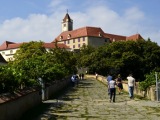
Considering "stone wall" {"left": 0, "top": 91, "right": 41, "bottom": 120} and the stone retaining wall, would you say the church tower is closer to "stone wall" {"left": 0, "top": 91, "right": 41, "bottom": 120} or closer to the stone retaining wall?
the stone retaining wall

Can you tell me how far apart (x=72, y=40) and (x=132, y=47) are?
8013cm

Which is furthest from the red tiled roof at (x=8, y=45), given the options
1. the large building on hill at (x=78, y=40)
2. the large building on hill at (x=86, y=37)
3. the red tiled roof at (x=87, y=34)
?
the red tiled roof at (x=87, y=34)

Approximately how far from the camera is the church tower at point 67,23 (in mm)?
181125

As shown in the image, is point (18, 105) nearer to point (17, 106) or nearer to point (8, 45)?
point (17, 106)

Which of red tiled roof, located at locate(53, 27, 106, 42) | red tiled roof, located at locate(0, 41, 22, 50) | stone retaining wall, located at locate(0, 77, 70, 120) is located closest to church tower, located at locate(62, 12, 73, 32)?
red tiled roof, located at locate(53, 27, 106, 42)

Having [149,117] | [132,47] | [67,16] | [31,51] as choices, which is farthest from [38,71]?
[67,16]

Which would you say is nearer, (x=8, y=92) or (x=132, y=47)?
(x=8, y=92)

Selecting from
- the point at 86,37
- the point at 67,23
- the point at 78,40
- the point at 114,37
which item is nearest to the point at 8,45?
the point at 78,40

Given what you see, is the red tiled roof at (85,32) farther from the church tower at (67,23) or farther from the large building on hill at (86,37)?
the church tower at (67,23)

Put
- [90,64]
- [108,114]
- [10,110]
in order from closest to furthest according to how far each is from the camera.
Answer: [10,110]
[108,114]
[90,64]

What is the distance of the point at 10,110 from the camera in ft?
41.4

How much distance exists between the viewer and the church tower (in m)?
181

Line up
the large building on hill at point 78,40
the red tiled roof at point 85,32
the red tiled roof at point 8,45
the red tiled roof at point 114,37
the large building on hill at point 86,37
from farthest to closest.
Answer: the red tiled roof at point 114,37
the red tiled roof at point 8,45
the red tiled roof at point 85,32
the large building on hill at point 78,40
the large building on hill at point 86,37

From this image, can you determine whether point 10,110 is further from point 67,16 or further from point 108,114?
point 67,16
